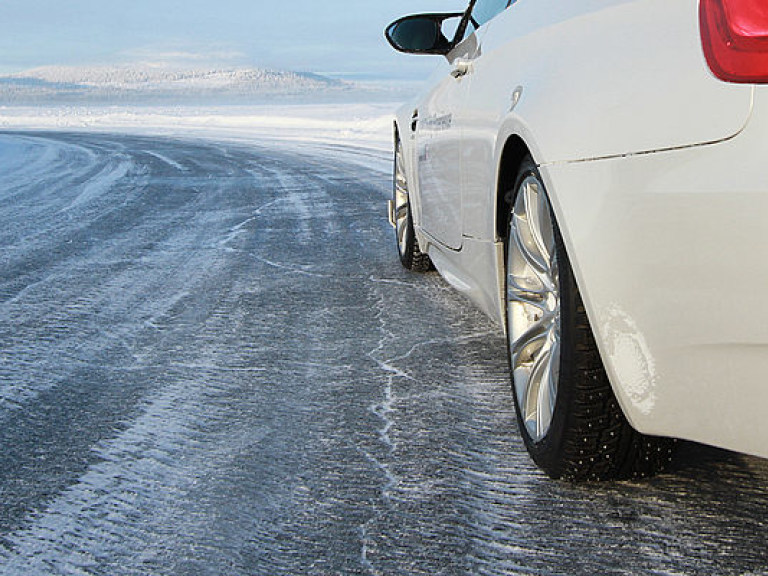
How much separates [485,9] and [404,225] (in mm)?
A: 2127

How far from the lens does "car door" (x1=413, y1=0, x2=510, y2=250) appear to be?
346 cm

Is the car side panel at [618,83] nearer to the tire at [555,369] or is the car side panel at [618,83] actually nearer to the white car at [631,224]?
the white car at [631,224]

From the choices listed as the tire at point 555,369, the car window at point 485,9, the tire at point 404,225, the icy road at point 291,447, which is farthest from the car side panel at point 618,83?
the tire at point 404,225

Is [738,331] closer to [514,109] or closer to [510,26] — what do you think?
[514,109]

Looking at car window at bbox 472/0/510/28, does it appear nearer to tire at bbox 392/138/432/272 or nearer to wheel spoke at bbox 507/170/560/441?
wheel spoke at bbox 507/170/560/441

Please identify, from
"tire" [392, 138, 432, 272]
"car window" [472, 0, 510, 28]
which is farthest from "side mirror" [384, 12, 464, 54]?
"tire" [392, 138, 432, 272]

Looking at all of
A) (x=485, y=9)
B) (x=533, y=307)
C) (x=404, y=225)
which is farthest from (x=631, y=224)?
(x=404, y=225)

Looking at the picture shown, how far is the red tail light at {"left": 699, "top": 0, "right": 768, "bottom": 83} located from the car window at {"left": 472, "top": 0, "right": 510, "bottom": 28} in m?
1.62

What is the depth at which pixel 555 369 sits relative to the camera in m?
2.40

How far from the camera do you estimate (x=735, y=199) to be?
5.40 feet

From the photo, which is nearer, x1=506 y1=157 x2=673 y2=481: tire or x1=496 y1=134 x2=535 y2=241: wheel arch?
x1=506 y1=157 x2=673 y2=481: tire

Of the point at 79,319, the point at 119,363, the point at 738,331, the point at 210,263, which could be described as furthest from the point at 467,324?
the point at 738,331

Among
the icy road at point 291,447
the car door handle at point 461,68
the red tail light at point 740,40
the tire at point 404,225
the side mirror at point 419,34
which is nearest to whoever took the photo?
the red tail light at point 740,40

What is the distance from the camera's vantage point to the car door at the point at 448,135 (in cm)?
346
